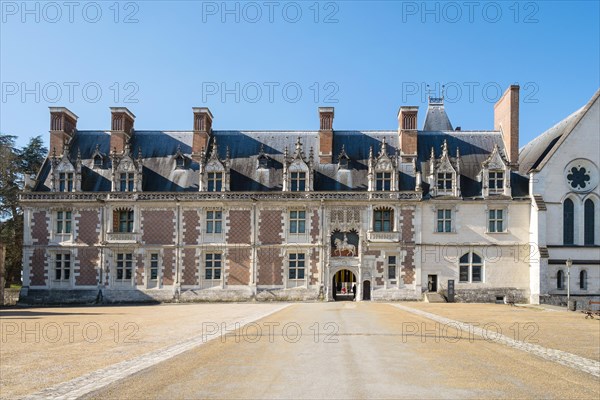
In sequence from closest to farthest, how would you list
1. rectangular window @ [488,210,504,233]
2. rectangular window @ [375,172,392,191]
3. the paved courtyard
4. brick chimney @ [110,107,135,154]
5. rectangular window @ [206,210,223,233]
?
the paved courtyard
rectangular window @ [488,210,504,233]
rectangular window @ [375,172,392,191]
rectangular window @ [206,210,223,233]
brick chimney @ [110,107,135,154]

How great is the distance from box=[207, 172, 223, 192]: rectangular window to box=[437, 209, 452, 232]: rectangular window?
14187 mm

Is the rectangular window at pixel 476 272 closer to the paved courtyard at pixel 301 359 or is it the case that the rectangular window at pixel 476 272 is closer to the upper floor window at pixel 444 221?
the upper floor window at pixel 444 221

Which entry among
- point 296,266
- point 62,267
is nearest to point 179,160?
point 62,267

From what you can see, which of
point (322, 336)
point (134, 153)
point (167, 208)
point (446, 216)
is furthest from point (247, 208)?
point (322, 336)

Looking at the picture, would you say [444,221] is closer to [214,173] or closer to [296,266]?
[296,266]

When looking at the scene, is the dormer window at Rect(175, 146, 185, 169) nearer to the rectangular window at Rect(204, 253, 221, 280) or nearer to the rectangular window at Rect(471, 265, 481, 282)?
the rectangular window at Rect(204, 253, 221, 280)

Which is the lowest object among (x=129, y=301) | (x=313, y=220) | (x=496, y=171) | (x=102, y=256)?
(x=129, y=301)

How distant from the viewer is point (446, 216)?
40.7 m

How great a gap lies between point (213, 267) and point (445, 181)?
15903mm

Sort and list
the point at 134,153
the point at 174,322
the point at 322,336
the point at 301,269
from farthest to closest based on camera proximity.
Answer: the point at 134,153 < the point at 301,269 < the point at 174,322 < the point at 322,336

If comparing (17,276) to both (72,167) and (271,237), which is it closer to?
(72,167)

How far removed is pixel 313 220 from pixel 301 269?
3.22m

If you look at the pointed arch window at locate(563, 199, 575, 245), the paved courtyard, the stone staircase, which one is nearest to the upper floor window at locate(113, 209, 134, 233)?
the paved courtyard

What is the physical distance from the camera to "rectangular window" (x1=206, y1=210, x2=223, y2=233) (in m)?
41.1
